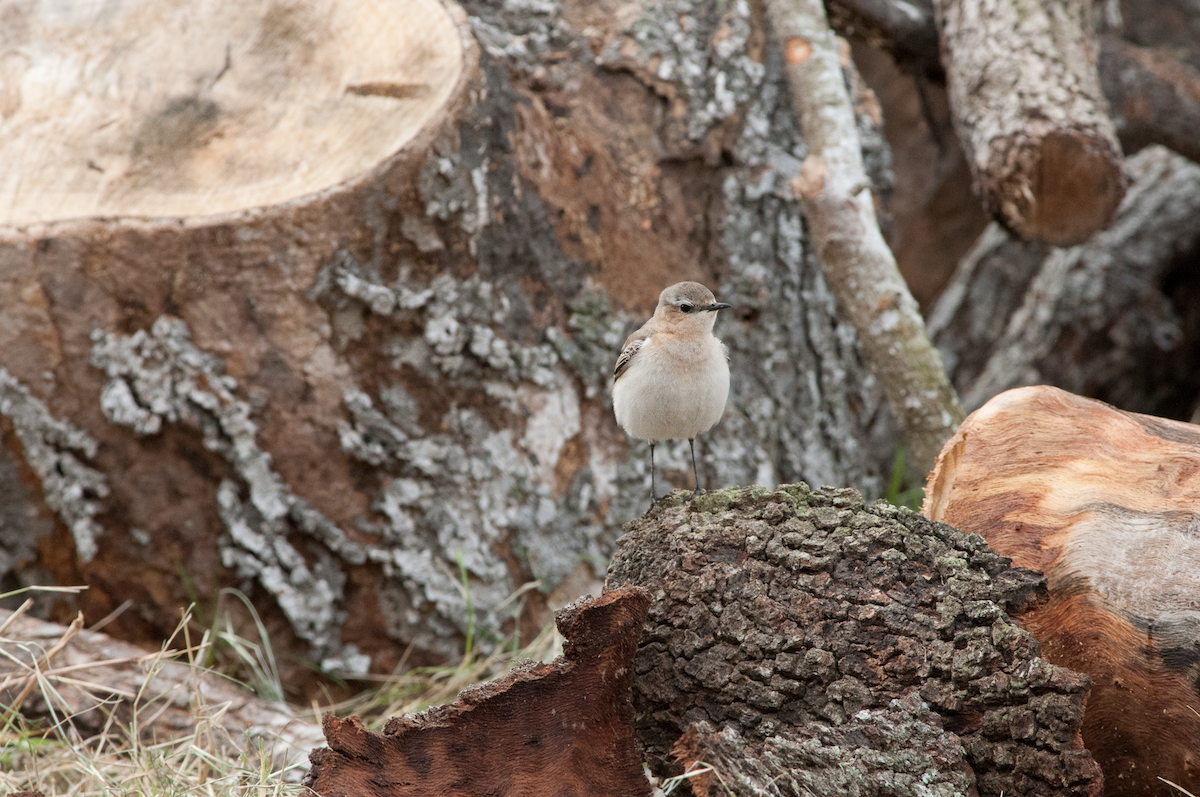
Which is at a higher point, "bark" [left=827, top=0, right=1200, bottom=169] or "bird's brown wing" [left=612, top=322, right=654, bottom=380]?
"bark" [left=827, top=0, right=1200, bottom=169]

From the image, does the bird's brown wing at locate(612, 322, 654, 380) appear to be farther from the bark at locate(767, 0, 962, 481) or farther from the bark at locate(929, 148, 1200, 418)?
the bark at locate(929, 148, 1200, 418)

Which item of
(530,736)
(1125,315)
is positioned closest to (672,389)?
(530,736)

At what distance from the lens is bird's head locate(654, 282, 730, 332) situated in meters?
3.57

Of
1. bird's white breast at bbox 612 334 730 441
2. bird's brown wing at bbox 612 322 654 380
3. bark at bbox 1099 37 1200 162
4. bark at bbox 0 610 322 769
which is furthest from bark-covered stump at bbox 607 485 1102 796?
bark at bbox 1099 37 1200 162

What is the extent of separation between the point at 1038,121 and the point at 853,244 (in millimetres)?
966

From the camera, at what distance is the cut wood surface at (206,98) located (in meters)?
3.74

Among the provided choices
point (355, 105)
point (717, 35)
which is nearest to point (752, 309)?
point (717, 35)

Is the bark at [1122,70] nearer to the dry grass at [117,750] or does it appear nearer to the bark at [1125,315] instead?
the bark at [1125,315]

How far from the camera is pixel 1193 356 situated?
20.6ft

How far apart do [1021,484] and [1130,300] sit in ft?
13.6

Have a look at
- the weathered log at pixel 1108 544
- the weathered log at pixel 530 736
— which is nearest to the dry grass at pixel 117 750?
the weathered log at pixel 530 736

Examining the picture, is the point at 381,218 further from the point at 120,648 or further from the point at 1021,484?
the point at 1021,484

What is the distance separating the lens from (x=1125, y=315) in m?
6.07

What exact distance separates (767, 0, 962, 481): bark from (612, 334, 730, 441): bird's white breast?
131 centimetres
